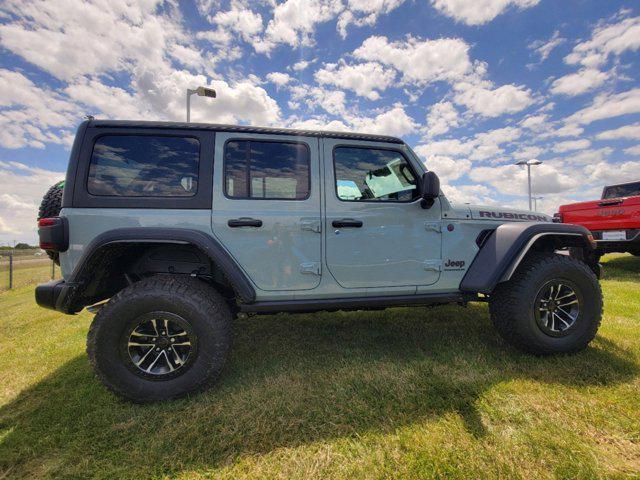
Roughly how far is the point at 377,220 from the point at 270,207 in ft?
2.96

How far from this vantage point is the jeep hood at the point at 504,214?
9.55 ft

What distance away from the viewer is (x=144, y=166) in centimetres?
241

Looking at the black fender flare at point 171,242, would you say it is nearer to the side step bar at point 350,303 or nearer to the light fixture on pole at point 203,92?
the side step bar at point 350,303

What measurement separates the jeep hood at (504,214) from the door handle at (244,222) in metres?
1.97

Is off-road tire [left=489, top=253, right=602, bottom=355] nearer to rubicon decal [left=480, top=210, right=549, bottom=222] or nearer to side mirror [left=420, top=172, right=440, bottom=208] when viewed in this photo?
Answer: rubicon decal [left=480, top=210, right=549, bottom=222]

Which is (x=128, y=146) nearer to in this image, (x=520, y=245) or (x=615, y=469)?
(x=520, y=245)

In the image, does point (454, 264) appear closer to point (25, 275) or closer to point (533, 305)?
point (533, 305)

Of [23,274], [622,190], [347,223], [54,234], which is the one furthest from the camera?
[23,274]

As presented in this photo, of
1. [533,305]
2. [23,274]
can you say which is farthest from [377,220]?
[23,274]

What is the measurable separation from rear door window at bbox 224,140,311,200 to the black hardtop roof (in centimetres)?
10

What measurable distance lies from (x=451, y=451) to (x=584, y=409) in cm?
103

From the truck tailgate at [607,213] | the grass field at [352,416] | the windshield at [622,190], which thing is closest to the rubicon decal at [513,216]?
Result: the grass field at [352,416]

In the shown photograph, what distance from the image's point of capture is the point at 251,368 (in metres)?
2.65

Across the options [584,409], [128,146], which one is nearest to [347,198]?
[128,146]
